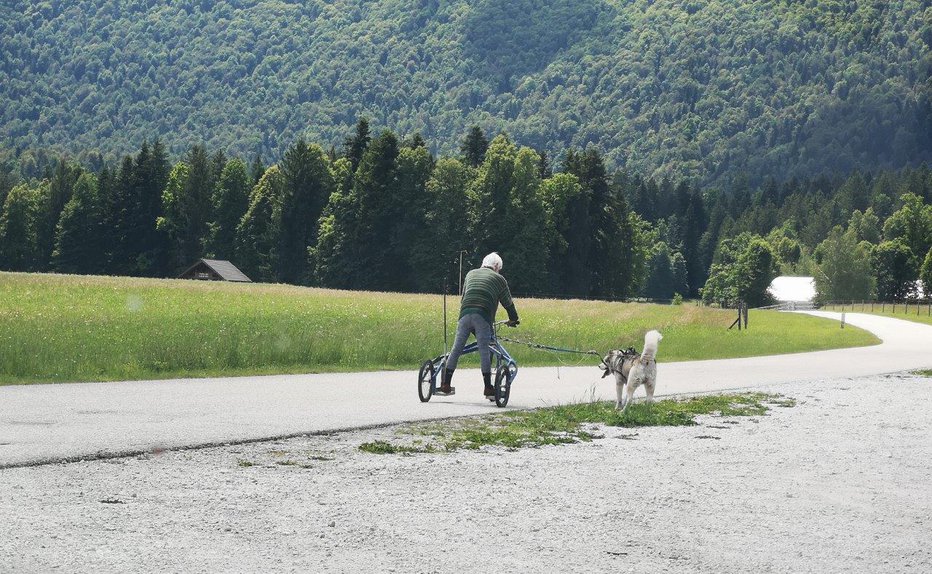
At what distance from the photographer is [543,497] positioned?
10.2 meters

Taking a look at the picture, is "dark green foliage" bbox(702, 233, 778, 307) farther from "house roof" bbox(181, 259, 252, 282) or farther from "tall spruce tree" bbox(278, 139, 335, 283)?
"house roof" bbox(181, 259, 252, 282)

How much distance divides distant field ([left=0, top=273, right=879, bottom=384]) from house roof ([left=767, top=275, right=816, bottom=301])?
114 metres

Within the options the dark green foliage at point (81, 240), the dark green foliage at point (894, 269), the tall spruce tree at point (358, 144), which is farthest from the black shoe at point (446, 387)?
the dark green foliage at point (894, 269)

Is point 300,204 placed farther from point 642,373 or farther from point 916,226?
point 916,226

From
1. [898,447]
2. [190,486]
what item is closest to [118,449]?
[190,486]

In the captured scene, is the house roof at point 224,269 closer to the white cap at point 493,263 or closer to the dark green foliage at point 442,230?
the dark green foliage at point 442,230

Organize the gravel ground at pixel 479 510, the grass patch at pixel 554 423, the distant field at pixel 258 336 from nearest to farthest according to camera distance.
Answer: the gravel ground at pixel 479 510
the grass patch at pixel 554 423
the distant field at pixel 258 336

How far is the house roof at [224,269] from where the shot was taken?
9581 centimetres

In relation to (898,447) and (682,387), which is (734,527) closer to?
(898,447)

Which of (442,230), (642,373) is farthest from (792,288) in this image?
(642,373)

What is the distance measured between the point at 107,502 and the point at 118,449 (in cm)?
285

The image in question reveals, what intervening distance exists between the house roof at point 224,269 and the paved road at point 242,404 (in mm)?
70977

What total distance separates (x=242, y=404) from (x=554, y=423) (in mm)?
4590

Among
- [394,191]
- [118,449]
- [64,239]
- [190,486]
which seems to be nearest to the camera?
[190,486]
